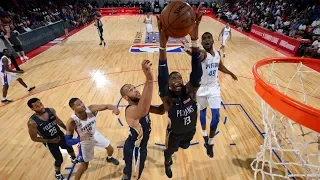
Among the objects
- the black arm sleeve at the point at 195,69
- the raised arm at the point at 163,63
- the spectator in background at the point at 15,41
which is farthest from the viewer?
the spectator in background at the point at 15,41

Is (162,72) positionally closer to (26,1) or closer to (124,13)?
(26,1)

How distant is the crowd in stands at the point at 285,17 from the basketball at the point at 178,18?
36.3ft

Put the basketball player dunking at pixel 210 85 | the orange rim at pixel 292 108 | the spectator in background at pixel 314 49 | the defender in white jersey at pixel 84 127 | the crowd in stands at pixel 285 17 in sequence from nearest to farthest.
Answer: the orange rim at pixel 292 108, the defender in white jersey at pixel 84 127, the basketball player dunking at pixel 210 85, the spectator in background at pixel 314 49, the crowd in stands at pixel 285 17

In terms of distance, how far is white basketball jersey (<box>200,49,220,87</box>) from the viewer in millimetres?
3957

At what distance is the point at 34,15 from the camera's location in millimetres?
16625

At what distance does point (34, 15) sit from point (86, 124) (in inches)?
657

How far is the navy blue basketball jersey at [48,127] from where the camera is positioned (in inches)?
132

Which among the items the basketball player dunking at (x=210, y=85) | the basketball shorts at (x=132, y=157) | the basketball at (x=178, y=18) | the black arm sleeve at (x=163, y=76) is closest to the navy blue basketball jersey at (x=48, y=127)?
the basketball shorts at (x=132, y=157)

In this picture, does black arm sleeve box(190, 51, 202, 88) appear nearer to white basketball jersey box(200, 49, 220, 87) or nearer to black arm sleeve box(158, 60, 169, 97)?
black arm sleeve box(158, 60, 169, 97)

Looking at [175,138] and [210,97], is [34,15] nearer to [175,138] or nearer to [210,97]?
[210,97]

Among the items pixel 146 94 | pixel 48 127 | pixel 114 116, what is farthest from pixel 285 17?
pixel 48 127

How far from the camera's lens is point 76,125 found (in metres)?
3.29

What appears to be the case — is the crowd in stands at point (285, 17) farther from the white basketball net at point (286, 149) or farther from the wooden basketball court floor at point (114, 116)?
the white basketball net at point (286, 149)

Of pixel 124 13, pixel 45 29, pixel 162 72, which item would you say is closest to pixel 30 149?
pixel 162 72
